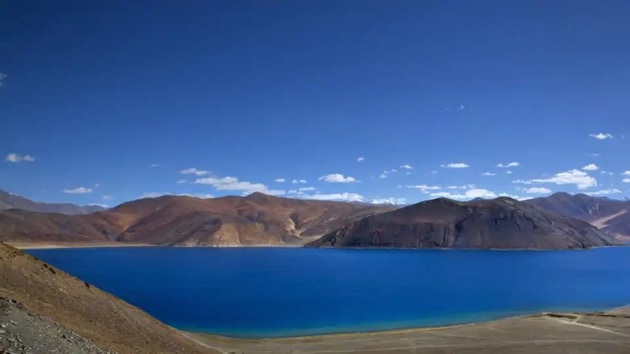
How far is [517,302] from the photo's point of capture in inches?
2741

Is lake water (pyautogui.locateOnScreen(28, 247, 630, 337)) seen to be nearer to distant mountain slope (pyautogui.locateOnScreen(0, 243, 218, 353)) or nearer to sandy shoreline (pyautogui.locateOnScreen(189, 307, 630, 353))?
sandy shoreline (pyautogui.locateOnScreen(189, 307, 630, 353))

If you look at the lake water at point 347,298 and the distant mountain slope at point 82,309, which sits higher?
the distant mountain slope at point 82,309

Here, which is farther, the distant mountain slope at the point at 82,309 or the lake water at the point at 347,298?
the lake water at the point at 347,298

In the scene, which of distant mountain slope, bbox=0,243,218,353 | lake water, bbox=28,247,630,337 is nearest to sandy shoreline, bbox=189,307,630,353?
lake water, bbox=28,247,630,337

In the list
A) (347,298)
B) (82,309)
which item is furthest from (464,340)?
(347,298)

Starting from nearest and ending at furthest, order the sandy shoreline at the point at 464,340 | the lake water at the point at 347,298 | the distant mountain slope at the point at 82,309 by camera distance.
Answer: the distant mountain slope at the point at 82,309 < the sandy shoreline at the point at 464,340 < the lake water at the point at 347,298

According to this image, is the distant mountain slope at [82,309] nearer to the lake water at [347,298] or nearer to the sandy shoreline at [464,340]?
the sandy shoreline at [464,340]

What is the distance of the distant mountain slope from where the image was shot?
904 inches

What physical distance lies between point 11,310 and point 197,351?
13048 millimetres

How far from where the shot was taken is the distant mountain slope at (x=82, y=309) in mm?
22969

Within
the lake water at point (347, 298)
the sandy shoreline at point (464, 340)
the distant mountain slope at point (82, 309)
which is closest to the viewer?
the distant mountain slope at point (82, 309)

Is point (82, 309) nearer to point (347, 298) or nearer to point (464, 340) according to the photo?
point (464, 340)

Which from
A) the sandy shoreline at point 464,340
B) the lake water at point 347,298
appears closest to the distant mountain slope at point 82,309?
the sandy shoreline at point 464,340

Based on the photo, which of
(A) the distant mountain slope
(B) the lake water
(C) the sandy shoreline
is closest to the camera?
(A) the distant mountain slope
